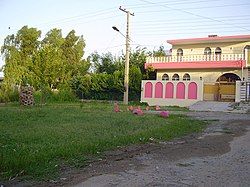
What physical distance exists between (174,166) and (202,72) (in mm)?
28167

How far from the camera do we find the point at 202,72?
34875 mm

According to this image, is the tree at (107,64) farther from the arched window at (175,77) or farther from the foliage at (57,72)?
the arched window at (175,77)

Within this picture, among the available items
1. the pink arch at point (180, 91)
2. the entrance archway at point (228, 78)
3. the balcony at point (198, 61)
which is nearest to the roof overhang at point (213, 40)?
the balcony at point (198, 61)

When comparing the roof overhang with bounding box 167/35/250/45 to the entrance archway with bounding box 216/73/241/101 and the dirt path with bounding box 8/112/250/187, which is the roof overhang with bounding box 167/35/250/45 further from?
the dirt path with bounding box 8/112/250/187

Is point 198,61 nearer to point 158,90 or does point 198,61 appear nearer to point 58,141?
point 158,90

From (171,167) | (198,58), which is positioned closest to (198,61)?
(198,58)

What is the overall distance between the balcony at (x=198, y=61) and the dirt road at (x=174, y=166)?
22.1 m

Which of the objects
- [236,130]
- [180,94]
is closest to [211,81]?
[180,94]

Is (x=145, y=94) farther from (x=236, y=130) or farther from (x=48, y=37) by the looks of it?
(x=48, y=37)

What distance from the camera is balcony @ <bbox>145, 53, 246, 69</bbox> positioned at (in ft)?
106

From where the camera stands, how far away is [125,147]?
9.72 m

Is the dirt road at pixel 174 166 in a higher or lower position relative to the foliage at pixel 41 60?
lower

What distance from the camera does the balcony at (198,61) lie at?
32250 mm

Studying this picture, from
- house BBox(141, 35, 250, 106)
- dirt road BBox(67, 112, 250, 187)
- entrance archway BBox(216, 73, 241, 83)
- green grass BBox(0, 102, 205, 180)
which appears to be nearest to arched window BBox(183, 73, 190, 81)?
house BBox(141, 35, 250, 106)
